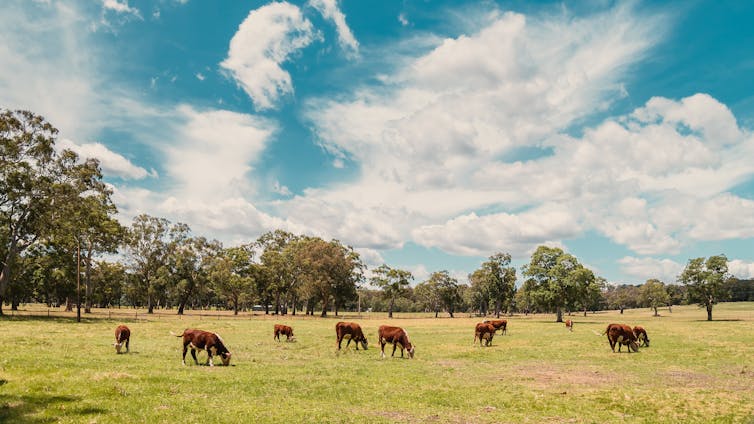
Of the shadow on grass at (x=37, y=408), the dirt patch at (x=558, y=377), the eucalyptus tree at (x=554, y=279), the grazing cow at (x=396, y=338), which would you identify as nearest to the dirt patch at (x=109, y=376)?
the shadow on grass at (x=37, y=408)

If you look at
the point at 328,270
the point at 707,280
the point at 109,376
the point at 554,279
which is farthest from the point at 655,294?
the point at 109,376

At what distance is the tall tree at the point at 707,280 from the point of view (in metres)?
86.6

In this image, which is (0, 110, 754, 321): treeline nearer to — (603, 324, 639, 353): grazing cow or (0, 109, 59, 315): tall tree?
(0, 109, 59, 315): tall tree

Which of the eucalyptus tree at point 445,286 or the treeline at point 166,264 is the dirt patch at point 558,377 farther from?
the eucalyptus tree at point 445,286

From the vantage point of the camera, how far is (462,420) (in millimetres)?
13992

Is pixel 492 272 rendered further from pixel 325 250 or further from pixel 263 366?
pixel 263 366

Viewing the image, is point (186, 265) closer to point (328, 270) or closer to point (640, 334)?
point (328, 270)

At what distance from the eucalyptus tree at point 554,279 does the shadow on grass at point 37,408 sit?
75.8m

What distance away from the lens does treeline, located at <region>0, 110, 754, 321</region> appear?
56781 millimetres

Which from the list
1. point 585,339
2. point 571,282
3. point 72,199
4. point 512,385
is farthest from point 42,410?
point 571,282

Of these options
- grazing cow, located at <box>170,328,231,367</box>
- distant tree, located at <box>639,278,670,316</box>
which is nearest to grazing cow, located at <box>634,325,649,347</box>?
grazing cow, located at <box>170,328,231,367</box>

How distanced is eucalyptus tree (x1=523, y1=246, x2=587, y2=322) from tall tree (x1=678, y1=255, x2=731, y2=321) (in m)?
28.7

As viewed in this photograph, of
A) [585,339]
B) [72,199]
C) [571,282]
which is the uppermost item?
[72,199]

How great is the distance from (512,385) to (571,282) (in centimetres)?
6409
